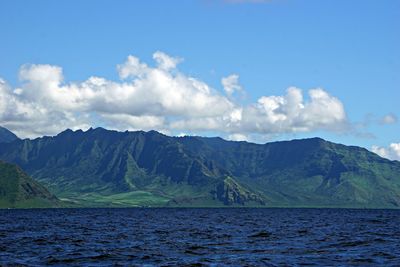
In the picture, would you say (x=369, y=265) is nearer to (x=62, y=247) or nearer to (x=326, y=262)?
(x=326, y=262)

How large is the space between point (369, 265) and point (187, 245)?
36.0 meters

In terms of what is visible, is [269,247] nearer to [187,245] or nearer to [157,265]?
[187,245]

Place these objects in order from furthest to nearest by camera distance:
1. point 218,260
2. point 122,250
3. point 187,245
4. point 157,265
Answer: point 187,245, point 122,250, point 218,260, point 157,265

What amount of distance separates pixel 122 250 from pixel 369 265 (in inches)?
1501

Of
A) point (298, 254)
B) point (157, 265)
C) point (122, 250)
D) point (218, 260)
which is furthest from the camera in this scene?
point (122, 250)

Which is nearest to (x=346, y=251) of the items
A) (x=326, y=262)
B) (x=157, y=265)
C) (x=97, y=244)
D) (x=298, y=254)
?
(x=298, y=254)

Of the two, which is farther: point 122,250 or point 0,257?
point 122,250

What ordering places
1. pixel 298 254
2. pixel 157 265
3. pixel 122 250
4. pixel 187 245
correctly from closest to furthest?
pixel 157 265 → pixel 298 254 → pixel 122 250 → pixel 187 245

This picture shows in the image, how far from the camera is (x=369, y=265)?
7319 centimetres

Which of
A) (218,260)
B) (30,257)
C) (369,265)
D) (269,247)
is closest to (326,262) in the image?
(369,265)

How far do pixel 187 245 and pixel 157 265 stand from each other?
A: 1105 inches

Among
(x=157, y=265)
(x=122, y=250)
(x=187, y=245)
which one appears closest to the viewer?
(x=157, y=265)

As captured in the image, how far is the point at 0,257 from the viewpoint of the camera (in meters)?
79.8

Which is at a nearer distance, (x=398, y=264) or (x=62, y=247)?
(x=398, y=264)
